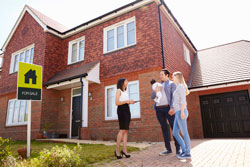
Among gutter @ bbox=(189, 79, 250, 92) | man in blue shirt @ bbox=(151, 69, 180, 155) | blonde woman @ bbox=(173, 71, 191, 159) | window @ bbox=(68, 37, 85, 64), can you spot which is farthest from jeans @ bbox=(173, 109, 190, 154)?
window @ bbox=(68, 37, 85, 64)

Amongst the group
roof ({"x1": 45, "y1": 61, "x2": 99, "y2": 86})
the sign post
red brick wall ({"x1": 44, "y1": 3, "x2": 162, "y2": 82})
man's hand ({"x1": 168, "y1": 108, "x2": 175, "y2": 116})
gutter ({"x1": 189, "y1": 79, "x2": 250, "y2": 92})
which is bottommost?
man's hand ({"x1": 168, "y1": 108, "x2": 175, "y2": 116})

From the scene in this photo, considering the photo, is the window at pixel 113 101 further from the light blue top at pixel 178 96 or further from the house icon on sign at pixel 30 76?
the house icon on sign at pixel 30 76

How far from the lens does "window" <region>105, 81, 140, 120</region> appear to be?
839cm

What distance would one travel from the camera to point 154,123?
24.9ft

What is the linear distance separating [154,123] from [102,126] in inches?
111

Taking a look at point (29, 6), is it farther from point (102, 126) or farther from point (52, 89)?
point (102, 126)

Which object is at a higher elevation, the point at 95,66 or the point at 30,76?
the point at 95,66

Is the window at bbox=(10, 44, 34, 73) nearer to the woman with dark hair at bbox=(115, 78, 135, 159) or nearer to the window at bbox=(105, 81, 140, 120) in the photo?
the window at bbox=(105, 81, 140, 120)

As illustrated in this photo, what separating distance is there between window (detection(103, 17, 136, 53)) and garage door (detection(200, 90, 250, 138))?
558 centimetres

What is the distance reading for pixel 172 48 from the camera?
394 inches

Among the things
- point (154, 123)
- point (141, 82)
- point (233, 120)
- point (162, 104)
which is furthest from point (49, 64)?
point (233, 120)

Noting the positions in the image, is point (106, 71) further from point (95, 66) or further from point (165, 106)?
point (165, 106)

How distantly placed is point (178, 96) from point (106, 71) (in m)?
6.06

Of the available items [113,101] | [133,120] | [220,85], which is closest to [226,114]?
[220,85]
